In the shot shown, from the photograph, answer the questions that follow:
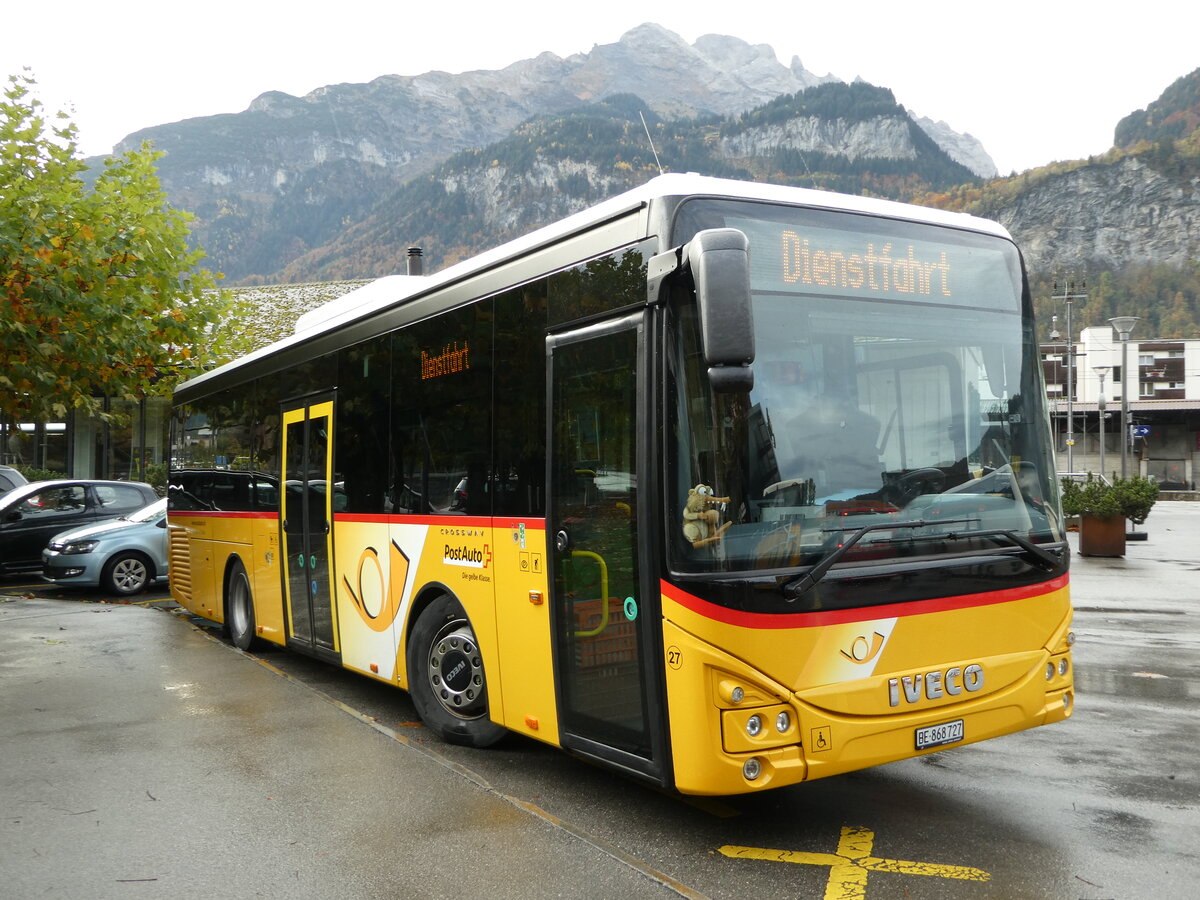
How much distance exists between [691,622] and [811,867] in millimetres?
1145

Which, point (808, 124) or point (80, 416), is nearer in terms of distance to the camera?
point (80, 416)

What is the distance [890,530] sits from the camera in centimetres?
456

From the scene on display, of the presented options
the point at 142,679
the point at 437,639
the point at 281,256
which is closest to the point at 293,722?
the point at 437,639

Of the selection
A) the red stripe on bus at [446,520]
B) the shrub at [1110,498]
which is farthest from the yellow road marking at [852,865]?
the shrub at [1110,498]

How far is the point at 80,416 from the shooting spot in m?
35.7

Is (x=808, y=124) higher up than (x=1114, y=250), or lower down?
higher up

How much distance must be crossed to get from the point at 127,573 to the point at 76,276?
547cm

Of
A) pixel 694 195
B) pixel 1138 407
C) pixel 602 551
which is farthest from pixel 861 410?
pixel 1138 407

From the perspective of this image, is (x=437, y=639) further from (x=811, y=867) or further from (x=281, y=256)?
(x=281, y=256)

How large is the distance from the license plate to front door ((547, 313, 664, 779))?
1.12m

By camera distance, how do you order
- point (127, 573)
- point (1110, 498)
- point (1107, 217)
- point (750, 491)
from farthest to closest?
point (1107, 217) < point (1110, 498) < point (127, 573) < point (750, 491)

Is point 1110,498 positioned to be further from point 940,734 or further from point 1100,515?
point 940,734

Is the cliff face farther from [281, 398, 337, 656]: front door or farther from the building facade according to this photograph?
[281, 398, 337, 656]: front door

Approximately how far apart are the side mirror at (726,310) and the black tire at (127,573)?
14.0m
